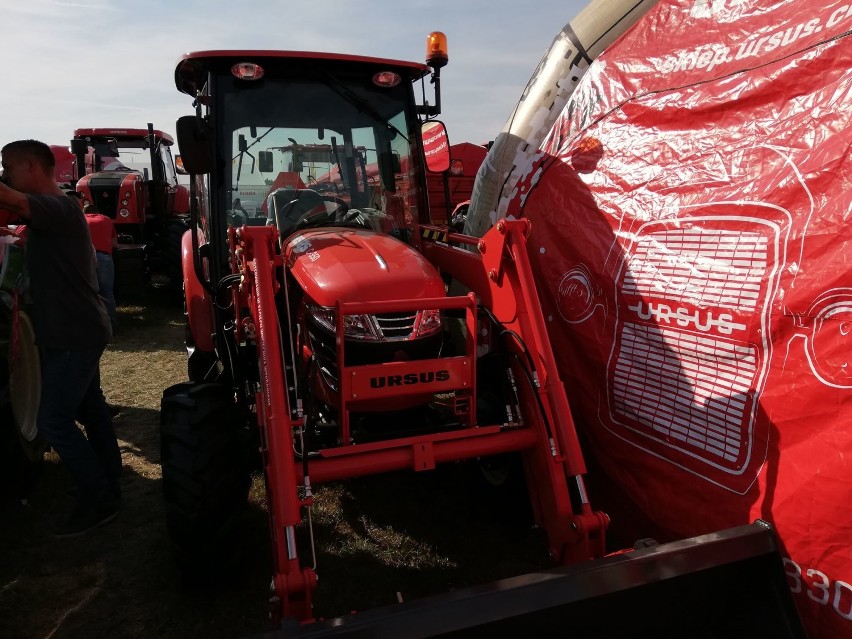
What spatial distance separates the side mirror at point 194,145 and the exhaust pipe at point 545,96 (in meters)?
1.83

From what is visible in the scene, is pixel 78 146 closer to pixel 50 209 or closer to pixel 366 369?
pixel 50 209

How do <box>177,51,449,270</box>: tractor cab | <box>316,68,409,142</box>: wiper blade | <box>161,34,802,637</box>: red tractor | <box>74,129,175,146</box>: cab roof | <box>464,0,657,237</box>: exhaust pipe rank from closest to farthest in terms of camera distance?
1. <box>161,34,802,637</box>: red tractor
2. <box>177,51,449,270</box>: tractor cab
3. <box>316,68,409,142</box>: wiper blade
4. <box>464,0,657,237</box>: exhaust pipe
5. <box>74,129,175,146</box>: cab roof

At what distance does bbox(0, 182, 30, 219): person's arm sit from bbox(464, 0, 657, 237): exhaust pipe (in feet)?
8.45

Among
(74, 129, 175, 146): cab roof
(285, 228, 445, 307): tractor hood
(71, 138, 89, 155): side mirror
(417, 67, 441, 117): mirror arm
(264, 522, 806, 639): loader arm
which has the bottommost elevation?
(264, 522, 806, 639): loader arm

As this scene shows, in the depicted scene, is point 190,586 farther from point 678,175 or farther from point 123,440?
point 678,175

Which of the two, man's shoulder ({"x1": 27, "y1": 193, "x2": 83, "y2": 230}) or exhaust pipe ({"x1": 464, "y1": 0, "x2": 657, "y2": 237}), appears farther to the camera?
exhaust pipe ({"x1": 464, "y1": 0, "x2": 657, "y2": 237})

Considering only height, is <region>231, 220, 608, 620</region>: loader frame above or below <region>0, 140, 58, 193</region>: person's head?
below

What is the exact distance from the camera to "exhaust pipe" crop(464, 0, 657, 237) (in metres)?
3.64

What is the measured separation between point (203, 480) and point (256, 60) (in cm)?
207

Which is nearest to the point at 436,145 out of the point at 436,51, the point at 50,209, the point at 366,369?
the point at 436,51

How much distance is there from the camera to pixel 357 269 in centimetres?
274

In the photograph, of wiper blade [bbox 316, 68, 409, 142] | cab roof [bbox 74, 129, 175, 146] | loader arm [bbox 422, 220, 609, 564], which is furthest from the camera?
cab roof [bbox 74, 129, 175, 146]

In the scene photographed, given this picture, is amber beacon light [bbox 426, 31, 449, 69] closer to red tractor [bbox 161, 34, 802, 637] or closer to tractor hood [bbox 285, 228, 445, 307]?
red tractor [bbox 161, 34, 802, 637]

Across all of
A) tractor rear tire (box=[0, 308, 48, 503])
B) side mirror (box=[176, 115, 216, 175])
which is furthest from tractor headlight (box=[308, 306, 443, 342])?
tractor rear tire (box=[0, 308, 48, 503])
